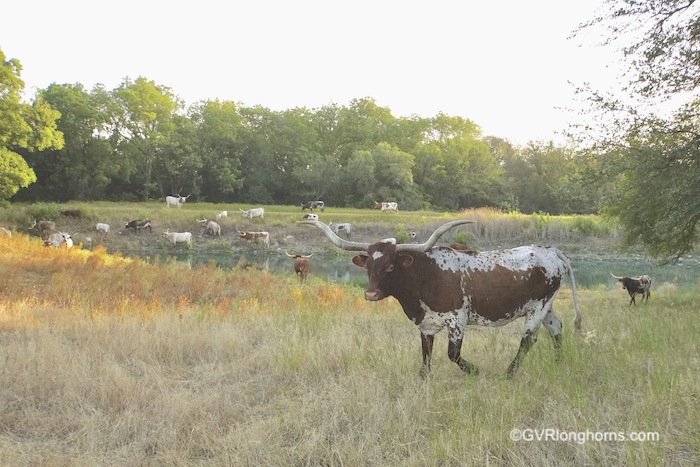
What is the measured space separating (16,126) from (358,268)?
1987cm

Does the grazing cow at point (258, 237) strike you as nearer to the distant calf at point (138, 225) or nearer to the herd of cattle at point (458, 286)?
the distant calf at point (138, 225)

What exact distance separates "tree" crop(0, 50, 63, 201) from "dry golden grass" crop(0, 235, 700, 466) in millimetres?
21791

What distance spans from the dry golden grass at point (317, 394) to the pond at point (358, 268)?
1389cm

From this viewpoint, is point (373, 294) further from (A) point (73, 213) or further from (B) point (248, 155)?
(B) point (248, 155)

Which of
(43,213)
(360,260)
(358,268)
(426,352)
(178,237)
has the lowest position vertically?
(358,268)

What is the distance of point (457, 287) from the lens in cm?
476

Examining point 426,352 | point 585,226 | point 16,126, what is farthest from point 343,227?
point 426,352

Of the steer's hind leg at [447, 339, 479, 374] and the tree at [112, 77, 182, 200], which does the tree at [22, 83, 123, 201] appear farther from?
the steer's hind leg at [447, 339, 479, 374]

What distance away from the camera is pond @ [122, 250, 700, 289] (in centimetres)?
2223

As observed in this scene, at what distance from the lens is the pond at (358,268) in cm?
2223

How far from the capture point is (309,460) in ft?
10.8

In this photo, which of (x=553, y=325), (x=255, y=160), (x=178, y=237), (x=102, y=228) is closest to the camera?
(x=553, y=325)

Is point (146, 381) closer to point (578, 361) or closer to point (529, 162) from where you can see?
point (578, 361)

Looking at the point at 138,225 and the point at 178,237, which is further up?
the point at 138,225
